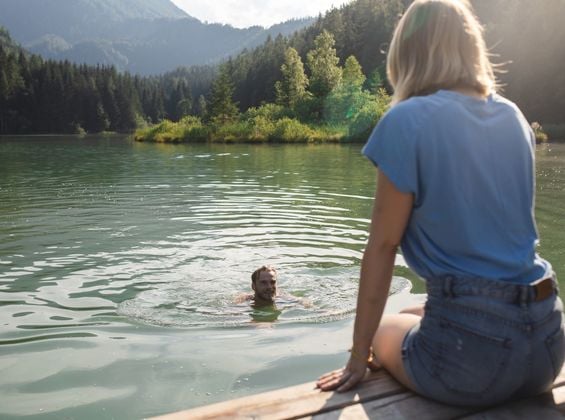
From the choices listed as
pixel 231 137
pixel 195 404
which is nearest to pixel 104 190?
pixel 195 404

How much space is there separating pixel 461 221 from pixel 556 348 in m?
0.71

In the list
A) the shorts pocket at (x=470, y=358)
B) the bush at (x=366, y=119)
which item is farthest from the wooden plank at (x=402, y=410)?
the bush at (x=366, y=119)

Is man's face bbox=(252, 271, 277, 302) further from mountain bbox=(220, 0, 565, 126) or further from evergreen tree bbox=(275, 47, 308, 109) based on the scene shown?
mountain bbox=(220, 0, 565, 126)

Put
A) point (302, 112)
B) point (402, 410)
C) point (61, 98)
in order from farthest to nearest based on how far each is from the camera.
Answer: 1. point (61, 98)
2. point (302, 112)
3. point (402, 410)

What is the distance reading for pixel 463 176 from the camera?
8.01 feet

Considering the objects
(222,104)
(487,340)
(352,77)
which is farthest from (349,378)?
(222,104)

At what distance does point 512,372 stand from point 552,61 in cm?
9910

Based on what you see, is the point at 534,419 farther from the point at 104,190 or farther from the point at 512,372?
the point at 104,190

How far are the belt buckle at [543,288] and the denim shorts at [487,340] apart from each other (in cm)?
2

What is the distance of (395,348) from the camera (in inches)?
113

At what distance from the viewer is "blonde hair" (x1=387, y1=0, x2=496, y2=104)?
254 centimetres

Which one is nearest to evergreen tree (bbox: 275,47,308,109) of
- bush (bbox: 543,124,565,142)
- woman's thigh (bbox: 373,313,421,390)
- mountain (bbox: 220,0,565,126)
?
mountain (bbox: 220,0,565,126)

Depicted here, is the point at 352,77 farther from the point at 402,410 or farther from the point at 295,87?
the point at 402,410

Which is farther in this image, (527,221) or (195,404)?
(195,404)
